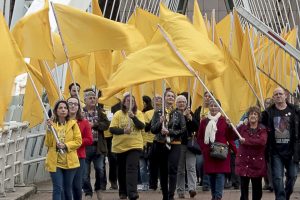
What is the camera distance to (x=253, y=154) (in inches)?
473

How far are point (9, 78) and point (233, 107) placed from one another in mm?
5103

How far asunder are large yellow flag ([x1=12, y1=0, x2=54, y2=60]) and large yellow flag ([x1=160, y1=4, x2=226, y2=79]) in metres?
1.70

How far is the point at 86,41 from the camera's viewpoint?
500 inches

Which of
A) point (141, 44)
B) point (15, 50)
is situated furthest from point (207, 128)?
point (15, 50)

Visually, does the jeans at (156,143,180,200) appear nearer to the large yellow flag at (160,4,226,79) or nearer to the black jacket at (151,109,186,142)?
the black jacket at (151,109,186,142)

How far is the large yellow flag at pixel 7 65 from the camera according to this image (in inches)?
396

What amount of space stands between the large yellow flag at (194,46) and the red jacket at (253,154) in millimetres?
1039

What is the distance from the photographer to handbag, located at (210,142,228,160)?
43.3 feet

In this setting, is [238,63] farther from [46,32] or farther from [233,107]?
[46,32]

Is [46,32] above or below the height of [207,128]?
above

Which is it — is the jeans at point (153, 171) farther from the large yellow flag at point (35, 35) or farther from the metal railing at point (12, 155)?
the large yellow flag at point (35, 35)

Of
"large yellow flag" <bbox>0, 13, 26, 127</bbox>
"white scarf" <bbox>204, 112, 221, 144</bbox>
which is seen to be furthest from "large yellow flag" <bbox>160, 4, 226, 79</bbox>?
"large yellow flag" <bbox>0, 13, 26, 127</bbox>

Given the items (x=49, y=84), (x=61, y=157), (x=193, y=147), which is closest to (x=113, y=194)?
(x=193, y=147)

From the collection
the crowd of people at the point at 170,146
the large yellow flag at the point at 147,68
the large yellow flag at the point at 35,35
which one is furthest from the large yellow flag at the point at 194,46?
the large yellow flag at the point at 35,35
